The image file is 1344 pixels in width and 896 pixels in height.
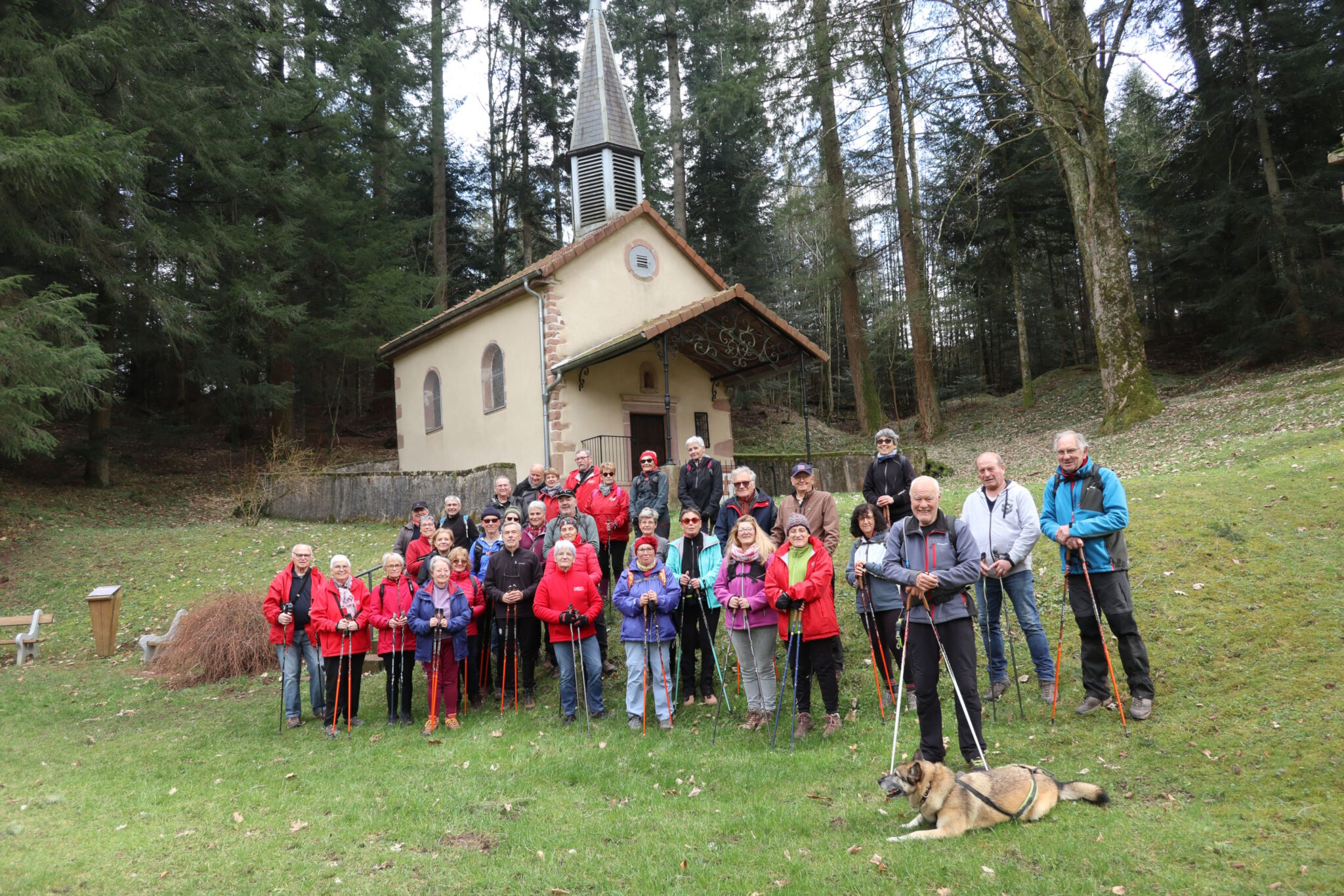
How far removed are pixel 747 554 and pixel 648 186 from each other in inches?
978

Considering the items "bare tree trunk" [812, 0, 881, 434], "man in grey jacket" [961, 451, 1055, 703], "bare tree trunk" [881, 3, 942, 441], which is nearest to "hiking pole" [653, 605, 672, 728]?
"man in grey jacket" [961, 451, 1055, 703]

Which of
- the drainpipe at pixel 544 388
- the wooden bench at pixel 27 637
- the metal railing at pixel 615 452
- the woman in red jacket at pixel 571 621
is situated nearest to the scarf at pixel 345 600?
the woman in red jacket at pixel 571 621

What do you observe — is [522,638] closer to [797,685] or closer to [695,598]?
[695,598]

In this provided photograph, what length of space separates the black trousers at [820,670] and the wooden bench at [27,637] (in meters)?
10.1

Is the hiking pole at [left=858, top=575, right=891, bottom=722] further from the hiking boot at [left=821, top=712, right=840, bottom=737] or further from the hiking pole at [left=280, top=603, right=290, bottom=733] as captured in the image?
the hiking pole at [left=280, top=603, right=290, bottom=733]

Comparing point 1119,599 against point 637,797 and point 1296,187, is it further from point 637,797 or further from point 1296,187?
point 1296,187

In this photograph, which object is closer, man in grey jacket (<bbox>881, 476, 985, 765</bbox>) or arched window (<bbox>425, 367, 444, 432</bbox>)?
man in grey jacket (<bbox>881, 476, 985, 765</bbox>)

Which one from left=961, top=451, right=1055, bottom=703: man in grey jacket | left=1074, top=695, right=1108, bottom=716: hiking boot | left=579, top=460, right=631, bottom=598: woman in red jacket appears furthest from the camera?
left=579, top=460, right=631, bottom=598: woman in red jacket

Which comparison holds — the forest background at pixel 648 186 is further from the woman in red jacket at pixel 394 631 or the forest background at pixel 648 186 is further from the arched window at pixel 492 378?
the woman in red jacket at pixel 394 631

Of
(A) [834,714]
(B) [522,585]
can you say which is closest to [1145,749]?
(A) [834,714]

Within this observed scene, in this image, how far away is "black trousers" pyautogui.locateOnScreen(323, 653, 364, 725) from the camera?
7113 millimetres

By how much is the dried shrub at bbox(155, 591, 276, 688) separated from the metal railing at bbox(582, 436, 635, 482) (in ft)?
28.0

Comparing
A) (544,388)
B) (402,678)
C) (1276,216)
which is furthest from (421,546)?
(1276,216)

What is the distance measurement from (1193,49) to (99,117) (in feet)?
89.0
